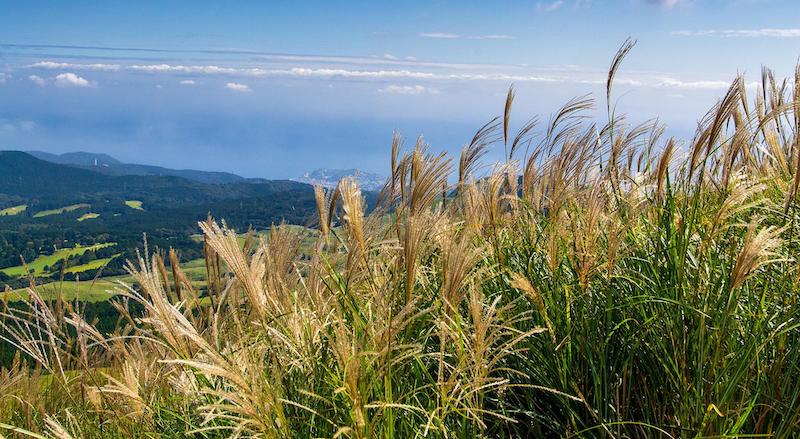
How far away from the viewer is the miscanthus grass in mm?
1708

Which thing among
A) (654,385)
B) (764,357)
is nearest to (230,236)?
(654,385)

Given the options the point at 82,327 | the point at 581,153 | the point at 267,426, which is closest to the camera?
the point at 267,426

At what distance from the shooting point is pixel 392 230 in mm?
3420

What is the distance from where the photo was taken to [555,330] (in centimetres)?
227

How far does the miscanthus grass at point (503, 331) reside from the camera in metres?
1.71

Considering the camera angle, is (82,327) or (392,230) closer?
(82,327)

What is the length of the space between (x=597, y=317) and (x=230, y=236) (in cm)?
143

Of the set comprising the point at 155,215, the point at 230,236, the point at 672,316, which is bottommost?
the point at 155,215

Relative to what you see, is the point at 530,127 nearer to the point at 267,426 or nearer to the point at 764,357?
→ the point at 764,357

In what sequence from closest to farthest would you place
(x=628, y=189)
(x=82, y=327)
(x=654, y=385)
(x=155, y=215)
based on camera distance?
(x=654, y=385) < (x=82, y=327) < (x=628, y=189) < (x=155, y=215)

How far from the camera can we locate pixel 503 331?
2531 mm

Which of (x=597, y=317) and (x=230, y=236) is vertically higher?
(x=230, y=236)

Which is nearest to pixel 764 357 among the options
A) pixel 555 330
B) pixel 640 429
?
pixel 640 429

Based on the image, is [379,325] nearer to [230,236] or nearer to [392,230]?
[230,236]
